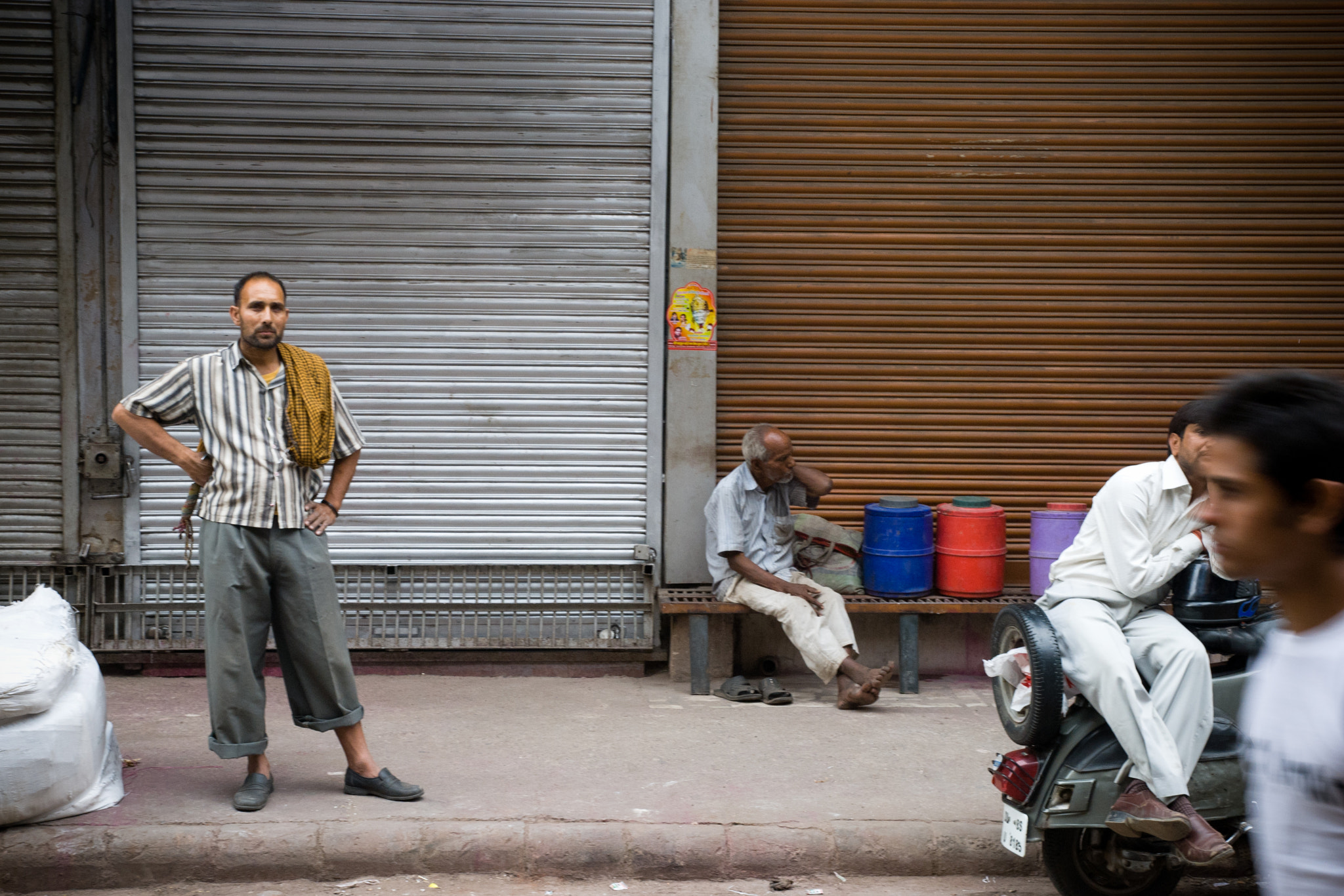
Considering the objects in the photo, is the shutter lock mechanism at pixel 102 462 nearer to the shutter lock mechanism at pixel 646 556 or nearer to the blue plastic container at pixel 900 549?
the shutter lock mechanism at pixel 646 556

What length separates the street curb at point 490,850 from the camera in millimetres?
4059

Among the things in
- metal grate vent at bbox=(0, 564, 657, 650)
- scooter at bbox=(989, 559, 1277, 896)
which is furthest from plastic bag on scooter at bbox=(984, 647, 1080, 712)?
metal grate vent at bbox=(0, 564, 657, 650)

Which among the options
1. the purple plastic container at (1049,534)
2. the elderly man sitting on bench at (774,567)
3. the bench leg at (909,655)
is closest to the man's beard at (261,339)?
the elderly man sitting on bench at (774,567)

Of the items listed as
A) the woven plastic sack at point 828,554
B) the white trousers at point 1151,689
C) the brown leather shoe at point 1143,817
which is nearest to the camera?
the brown leather shoe at point 1143,817

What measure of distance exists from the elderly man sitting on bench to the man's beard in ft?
8.67

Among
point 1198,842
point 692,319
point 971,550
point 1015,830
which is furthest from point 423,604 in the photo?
point 1198,842

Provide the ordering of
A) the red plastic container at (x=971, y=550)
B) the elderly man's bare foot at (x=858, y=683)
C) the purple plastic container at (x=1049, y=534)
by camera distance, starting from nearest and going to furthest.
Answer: the elderly man's bare foot at (x=858, y=683)
the purple plastic container at (x=1049, y=534)
the red plastic container at (x=971, y=550)

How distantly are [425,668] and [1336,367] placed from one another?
5.79 metres

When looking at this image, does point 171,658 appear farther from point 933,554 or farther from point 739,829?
point 933,554

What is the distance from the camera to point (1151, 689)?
372 cm

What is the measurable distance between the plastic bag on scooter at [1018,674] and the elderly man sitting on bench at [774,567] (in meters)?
1.80

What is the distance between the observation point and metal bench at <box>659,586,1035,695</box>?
6.18 m

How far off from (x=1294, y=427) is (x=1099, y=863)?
2847 mm

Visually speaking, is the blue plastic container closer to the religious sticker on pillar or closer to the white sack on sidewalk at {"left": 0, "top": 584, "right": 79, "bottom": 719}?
the religious sticker on pillar
